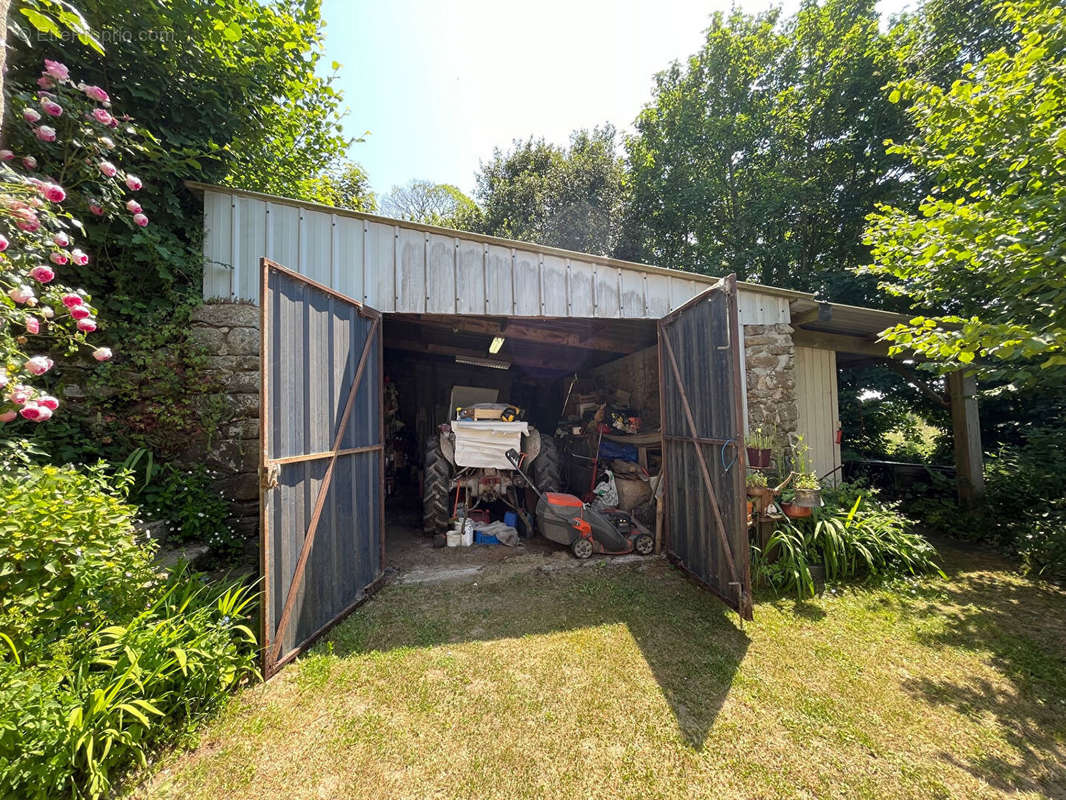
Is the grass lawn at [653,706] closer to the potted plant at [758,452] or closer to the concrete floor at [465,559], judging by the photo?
the concrete floor at [465,559]

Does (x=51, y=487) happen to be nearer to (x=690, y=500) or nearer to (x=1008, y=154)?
(x=690, y=500)

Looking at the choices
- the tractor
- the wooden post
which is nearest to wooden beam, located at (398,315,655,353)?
the tractor

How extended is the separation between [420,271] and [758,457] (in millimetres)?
3473

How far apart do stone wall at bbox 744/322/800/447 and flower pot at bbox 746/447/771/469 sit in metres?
0.93

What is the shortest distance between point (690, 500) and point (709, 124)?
11.2 metres

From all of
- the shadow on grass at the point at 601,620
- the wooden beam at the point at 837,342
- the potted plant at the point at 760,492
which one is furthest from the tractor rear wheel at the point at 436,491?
the wooden beam at the point at 837,342

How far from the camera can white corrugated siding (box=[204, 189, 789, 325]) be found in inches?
130

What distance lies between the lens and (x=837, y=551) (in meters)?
3.41

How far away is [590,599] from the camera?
10.1 feet

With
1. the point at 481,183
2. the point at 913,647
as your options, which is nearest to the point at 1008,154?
the point at 913,647

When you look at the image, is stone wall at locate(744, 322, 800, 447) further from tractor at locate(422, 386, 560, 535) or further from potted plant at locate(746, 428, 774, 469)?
tractor at locate(422, 386, 560, 535)

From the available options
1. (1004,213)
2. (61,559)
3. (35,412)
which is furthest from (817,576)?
(35,412)

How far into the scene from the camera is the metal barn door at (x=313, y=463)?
222cm

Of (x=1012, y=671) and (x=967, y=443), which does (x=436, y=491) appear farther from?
(x=967, y=443)
